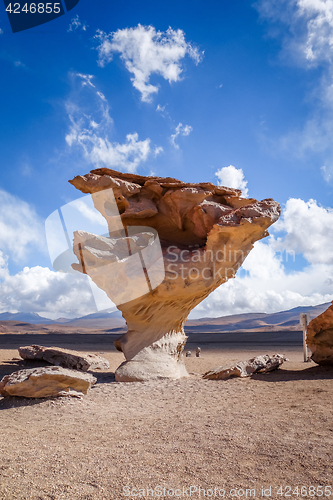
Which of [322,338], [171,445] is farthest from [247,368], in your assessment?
[171,445]

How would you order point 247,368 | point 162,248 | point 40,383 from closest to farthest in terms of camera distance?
point 40,383 → point 247,368 → point 162,248

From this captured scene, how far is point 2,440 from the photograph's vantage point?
3457 millimetres

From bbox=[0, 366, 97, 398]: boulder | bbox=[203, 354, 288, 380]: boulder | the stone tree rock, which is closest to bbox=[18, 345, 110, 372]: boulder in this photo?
the stone tree rock

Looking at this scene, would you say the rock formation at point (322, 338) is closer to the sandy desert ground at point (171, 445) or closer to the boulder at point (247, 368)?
the boulder at point (247, 368)

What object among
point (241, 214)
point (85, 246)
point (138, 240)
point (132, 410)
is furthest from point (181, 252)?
point (132, 410)

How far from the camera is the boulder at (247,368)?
7008 mm

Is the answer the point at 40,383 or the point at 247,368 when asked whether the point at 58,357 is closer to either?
the point at 40,383

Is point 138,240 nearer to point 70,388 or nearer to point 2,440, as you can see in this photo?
point 70,388

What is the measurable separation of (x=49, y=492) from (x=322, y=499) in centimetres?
210

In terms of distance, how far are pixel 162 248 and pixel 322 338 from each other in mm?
4932

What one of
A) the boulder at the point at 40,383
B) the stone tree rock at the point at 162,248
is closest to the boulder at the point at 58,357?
the stone tree rock at the point at 162,248

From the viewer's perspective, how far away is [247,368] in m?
7.25

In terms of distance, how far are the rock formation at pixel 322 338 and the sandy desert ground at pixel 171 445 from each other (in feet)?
7.48

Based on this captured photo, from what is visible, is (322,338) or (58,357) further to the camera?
(58,357)
